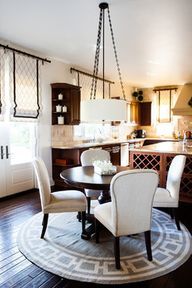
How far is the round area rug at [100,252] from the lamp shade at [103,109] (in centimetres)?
146

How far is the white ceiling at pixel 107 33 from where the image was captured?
2938mm

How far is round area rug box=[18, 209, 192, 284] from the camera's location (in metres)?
2.20

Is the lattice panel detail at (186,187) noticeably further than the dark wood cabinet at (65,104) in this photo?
No

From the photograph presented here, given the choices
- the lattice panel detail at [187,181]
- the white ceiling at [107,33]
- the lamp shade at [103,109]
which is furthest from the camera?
the lattice panel detail at [187,181]

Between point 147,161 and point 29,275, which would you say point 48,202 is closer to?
point 29,275

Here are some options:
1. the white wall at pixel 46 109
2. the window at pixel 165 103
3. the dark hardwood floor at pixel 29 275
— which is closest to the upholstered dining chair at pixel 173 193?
the dark hardwood floor at pixel 29 275

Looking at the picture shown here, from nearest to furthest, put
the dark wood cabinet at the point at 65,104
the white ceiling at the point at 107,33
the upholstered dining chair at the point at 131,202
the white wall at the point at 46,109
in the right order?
the upholstered dining chair at the point at 131,202
the white ceiling at the point at 107,33
the white wall at the point at 46,109
the dark wood cabinet at the point at 65,104

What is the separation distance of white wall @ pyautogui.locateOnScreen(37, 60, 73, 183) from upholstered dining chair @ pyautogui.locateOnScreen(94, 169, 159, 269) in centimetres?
314

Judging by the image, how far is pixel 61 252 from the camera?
2.56m

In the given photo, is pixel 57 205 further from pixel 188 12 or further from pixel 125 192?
pixel 188 12

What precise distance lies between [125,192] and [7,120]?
312cm

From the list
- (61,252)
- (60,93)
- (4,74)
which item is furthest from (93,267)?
(60,93)

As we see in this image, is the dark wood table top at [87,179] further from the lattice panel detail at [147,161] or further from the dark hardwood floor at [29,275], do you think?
the lattice panel detail at [147,161]

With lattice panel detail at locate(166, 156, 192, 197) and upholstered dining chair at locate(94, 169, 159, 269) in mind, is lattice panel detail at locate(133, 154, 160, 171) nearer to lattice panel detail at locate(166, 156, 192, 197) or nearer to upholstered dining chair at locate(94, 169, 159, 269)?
lattice panel detail at locate(166, 156, 192, 197)
